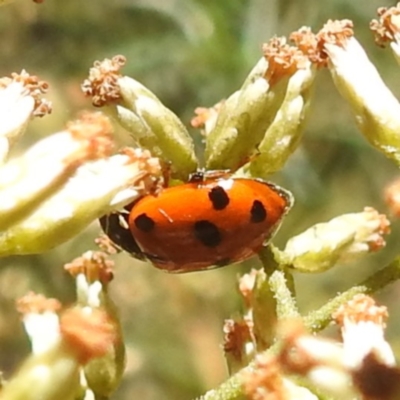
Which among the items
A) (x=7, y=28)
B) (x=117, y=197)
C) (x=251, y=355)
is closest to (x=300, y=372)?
(x=251, y=355)

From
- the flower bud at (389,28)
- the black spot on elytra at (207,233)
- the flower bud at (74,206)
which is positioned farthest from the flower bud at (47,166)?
the flower bud at (389,28)

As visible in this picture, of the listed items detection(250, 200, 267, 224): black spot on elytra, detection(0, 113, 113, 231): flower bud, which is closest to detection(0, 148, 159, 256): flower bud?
detection(0, 113, 113, 231): flower bud

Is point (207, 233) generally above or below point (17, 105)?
below

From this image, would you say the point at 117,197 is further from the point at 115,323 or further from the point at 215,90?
the point at 215,90

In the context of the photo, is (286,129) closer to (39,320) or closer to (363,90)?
(363,90)

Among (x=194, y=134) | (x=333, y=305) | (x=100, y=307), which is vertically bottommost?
(x=194, y=134)

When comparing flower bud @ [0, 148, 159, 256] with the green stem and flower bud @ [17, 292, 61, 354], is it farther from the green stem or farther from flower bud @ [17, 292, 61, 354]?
the green stem

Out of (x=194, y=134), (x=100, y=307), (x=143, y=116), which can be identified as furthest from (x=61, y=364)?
(x=194, y=134)

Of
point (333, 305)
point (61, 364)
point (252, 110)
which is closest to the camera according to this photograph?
point (61, 364)
